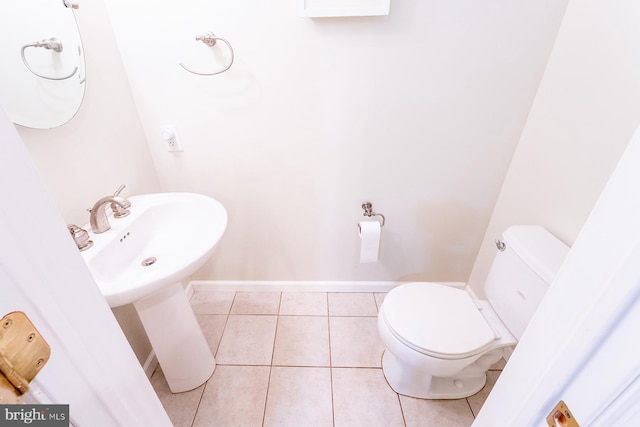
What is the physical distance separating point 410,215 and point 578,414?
47.4 inches

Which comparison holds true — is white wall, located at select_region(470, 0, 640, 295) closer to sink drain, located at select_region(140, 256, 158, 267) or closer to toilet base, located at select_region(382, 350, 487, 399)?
toilet base, located at select_region(382, 350, 487, 399)

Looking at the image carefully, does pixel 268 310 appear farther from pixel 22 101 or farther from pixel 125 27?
pixel 125 27

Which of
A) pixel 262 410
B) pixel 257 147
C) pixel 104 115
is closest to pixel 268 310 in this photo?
pixel 262 410

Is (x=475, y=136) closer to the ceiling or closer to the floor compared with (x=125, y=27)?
closer to the floor

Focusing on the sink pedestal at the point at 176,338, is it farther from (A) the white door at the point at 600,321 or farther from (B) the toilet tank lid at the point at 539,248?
(B) the toilet tank lid at the point at 539,248

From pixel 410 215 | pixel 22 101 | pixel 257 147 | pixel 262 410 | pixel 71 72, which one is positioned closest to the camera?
pixel 22 101

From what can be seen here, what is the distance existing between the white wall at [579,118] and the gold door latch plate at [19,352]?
1395 millimetres

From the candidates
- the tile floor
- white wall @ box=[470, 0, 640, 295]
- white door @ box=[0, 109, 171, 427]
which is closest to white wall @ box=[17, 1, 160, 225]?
white door @ box=[0, 109, 171, 427]

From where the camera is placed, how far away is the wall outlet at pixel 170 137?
4.24 ft

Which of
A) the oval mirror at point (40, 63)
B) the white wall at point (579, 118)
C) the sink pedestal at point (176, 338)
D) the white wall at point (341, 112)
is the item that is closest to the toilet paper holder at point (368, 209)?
the white wall at point (341, 112)

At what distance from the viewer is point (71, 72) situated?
3.21ft

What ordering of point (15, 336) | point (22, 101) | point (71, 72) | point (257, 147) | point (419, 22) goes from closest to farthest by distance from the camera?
point (15, 336) → point (22, 101) → point (71, 72) → point (419, 22) → point (257, 147)

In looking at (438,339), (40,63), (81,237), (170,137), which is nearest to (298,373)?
(438,339)

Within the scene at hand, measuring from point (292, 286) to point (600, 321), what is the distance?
1606 mm
